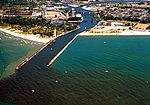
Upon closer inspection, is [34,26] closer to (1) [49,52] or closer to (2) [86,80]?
(1) [49,52]

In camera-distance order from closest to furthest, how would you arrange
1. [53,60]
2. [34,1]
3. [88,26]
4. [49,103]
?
[49,103] < [53,60] < [88,26] < [34,1]

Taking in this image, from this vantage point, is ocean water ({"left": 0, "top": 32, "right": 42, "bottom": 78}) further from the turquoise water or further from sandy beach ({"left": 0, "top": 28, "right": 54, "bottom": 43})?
the turquoise water

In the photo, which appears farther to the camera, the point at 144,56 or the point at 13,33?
the point at 13,33

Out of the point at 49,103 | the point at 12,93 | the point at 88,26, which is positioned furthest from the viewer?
the point at 88,26

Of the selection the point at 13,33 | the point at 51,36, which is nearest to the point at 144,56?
the point at 51,36

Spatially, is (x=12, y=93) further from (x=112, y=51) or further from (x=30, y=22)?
(x=30, y=22)

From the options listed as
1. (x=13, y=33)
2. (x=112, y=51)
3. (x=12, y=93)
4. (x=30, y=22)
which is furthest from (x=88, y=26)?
(x=12, y=93)
